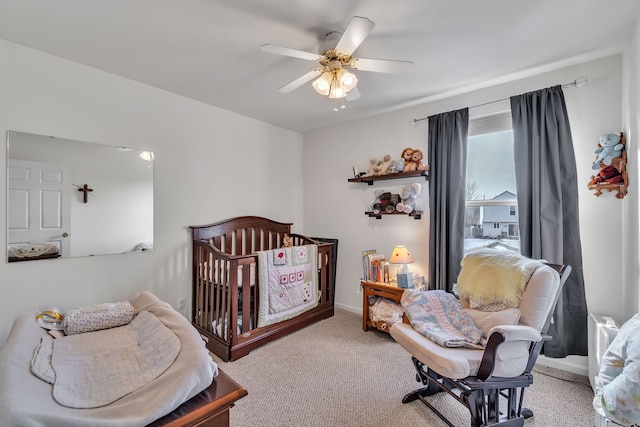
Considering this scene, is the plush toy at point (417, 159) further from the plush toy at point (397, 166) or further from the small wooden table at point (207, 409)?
the small wooden table at point (207, 409)

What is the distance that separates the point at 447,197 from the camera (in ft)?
8.78

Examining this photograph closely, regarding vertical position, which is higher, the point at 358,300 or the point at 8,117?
the point at 8,117

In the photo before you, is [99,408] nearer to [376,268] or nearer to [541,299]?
[541,299]

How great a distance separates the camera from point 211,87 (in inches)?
102

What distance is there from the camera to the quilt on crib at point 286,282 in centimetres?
258

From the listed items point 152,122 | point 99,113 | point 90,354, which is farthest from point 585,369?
point 99,113

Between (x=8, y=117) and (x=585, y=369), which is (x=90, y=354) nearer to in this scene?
(x=8, y=117)

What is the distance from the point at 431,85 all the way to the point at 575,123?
3.72 ft

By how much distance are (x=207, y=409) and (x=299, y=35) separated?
2070 mm

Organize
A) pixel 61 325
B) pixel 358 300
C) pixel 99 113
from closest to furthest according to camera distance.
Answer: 1. pixel 61 325
2. pixel 99 113
3. pixel 358 300

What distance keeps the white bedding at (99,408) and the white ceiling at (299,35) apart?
179cm

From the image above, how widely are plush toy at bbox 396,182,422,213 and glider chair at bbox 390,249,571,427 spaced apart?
93 cm

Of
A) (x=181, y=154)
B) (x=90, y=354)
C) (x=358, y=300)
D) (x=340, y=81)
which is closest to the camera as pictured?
(x=90, y=354)

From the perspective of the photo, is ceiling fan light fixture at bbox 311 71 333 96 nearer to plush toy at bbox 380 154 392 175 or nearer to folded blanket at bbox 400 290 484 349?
plush toy at bbox 380 154 392 175
